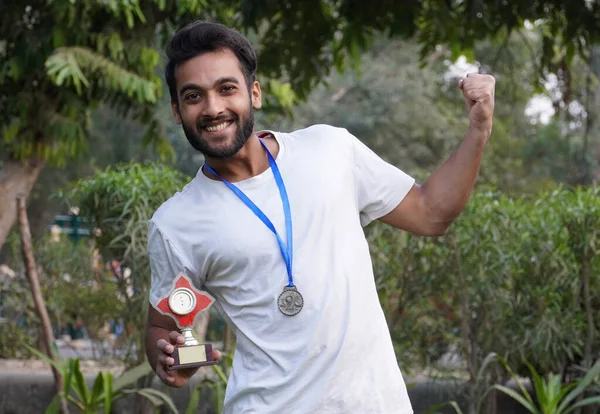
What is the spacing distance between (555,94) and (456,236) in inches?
181

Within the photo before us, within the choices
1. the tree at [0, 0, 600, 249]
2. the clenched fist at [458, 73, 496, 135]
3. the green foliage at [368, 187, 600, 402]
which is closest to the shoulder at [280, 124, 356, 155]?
the clenched fist at [458, 73, 496, 135]

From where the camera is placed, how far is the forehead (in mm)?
2850

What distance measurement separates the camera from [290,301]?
272 cm

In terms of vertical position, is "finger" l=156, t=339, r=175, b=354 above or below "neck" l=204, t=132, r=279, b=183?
below

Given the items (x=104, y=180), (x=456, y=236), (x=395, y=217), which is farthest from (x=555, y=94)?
(x=395, y=217)

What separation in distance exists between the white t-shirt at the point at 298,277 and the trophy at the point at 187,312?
10 centimetres

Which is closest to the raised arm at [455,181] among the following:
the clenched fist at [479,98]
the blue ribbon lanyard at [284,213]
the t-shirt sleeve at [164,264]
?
the clenched fist at [479,98]

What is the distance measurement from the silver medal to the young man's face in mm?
388

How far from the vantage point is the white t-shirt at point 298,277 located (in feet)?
8.93

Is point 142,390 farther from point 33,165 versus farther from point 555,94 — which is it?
point 555,94

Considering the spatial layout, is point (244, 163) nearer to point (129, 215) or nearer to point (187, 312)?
point (187, 312)

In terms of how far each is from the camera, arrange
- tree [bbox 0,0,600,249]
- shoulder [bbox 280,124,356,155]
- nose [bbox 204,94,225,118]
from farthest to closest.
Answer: tree [bbox 0,0,600,249] → shoulder [bbox 280,124,356,155] → nose [bbox 204,94,225,118]

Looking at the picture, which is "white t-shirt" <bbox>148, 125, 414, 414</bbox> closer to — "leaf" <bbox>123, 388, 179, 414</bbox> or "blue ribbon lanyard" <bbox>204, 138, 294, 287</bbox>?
"blue ribbon lanyard" <bbox>204, 138, 294, 287</bbox>

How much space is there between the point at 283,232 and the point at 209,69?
1.52 feet
